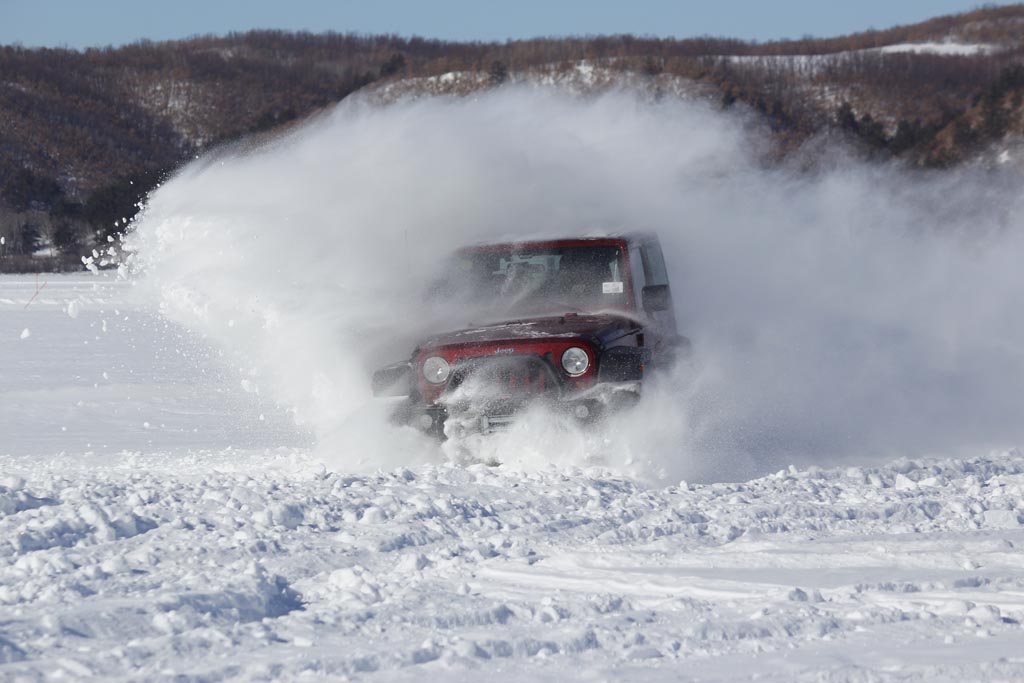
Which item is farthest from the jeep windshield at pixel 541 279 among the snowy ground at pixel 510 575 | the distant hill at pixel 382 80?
the distant hill at pixel 382 80

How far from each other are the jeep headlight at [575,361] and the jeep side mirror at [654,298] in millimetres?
932

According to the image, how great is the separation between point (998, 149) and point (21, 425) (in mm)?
73195

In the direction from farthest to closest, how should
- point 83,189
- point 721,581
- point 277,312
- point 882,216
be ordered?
point 83,189 < point 882,216 < point 277,312 < point 721,581

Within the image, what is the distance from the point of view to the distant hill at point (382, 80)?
12038cm

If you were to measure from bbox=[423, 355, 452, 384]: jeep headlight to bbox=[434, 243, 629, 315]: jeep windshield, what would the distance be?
2.54ft

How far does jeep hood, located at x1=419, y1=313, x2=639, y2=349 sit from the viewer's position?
7.41 m

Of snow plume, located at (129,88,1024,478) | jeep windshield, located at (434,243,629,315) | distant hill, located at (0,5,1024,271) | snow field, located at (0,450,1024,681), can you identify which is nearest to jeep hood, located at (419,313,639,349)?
jeep windshield, located at (434,243,629,315)

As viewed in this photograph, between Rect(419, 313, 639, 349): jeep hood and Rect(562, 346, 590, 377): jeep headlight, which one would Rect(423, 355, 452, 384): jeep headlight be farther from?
Rect(562, 346, 590, 377): jeep headlight

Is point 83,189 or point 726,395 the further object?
point 83,189

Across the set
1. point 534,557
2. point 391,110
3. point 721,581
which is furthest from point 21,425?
point 721,581

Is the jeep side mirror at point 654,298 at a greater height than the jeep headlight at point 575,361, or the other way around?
the jeep side mirror at point 654,298

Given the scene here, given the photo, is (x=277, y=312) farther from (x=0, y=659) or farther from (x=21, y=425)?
(x=0, y=659)

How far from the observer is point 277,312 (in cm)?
995

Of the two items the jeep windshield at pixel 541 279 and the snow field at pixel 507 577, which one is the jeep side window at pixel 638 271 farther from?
the snow field at pixel 507 577
